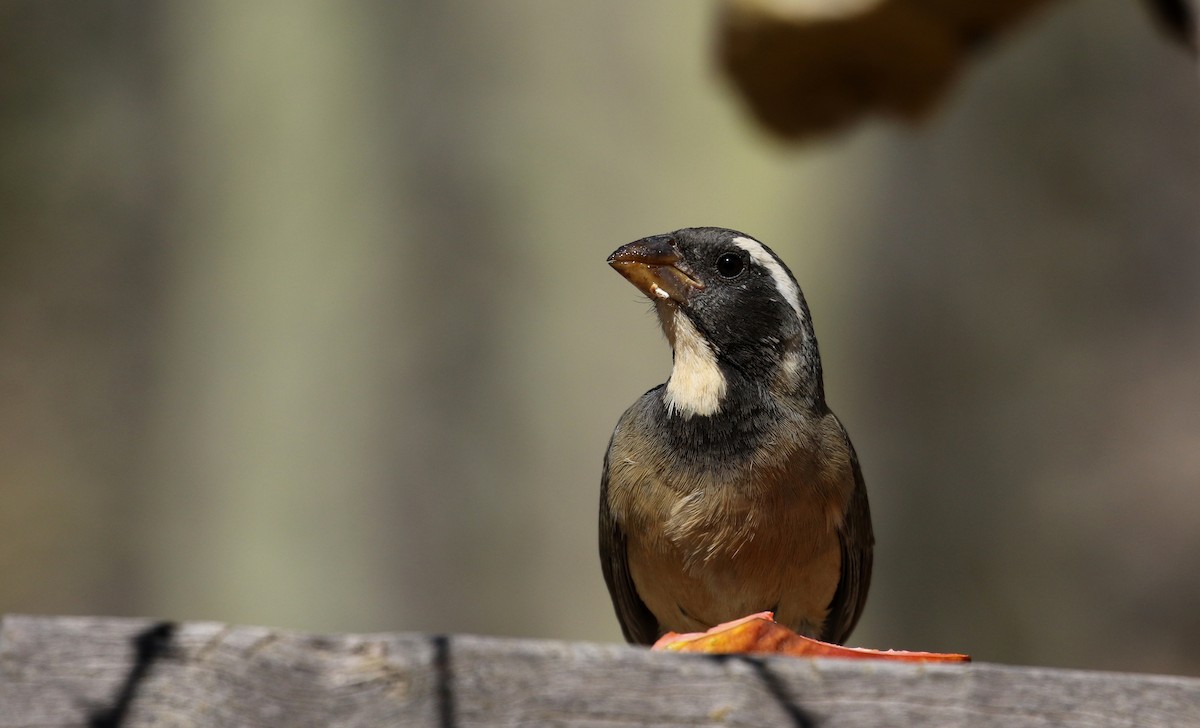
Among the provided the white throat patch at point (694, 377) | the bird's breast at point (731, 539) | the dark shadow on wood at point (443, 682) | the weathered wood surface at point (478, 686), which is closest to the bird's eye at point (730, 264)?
the white throat patch at point (694, 377)

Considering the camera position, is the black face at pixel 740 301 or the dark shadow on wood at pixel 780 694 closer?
the dark shadow on wood at pixel 780 694

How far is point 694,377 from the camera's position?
10.00ft

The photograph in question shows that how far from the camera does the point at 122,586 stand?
7512 millimetres

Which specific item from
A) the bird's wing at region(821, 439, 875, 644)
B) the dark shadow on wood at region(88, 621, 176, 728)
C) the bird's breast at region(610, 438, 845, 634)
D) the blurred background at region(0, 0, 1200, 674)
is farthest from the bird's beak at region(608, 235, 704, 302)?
the blurred background at region(0, 0, 1200, 674)

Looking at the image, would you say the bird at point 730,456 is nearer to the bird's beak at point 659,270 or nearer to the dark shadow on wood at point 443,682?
the bird's beak at point 659,270

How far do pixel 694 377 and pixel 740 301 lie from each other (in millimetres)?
188

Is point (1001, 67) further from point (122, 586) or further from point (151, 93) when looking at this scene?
point (122, 586)

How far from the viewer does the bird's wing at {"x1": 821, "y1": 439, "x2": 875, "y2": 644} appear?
3.20m

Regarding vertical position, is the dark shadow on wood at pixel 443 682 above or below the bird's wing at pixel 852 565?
above

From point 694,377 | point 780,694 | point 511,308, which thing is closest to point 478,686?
point 780,694

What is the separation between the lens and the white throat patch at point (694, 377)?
3023 millimetres

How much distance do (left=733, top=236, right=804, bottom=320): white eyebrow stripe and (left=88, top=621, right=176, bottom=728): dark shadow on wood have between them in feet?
6.40

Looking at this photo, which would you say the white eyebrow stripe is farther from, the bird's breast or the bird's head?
the bird's breast

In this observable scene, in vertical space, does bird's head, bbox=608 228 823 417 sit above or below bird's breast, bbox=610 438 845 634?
above
